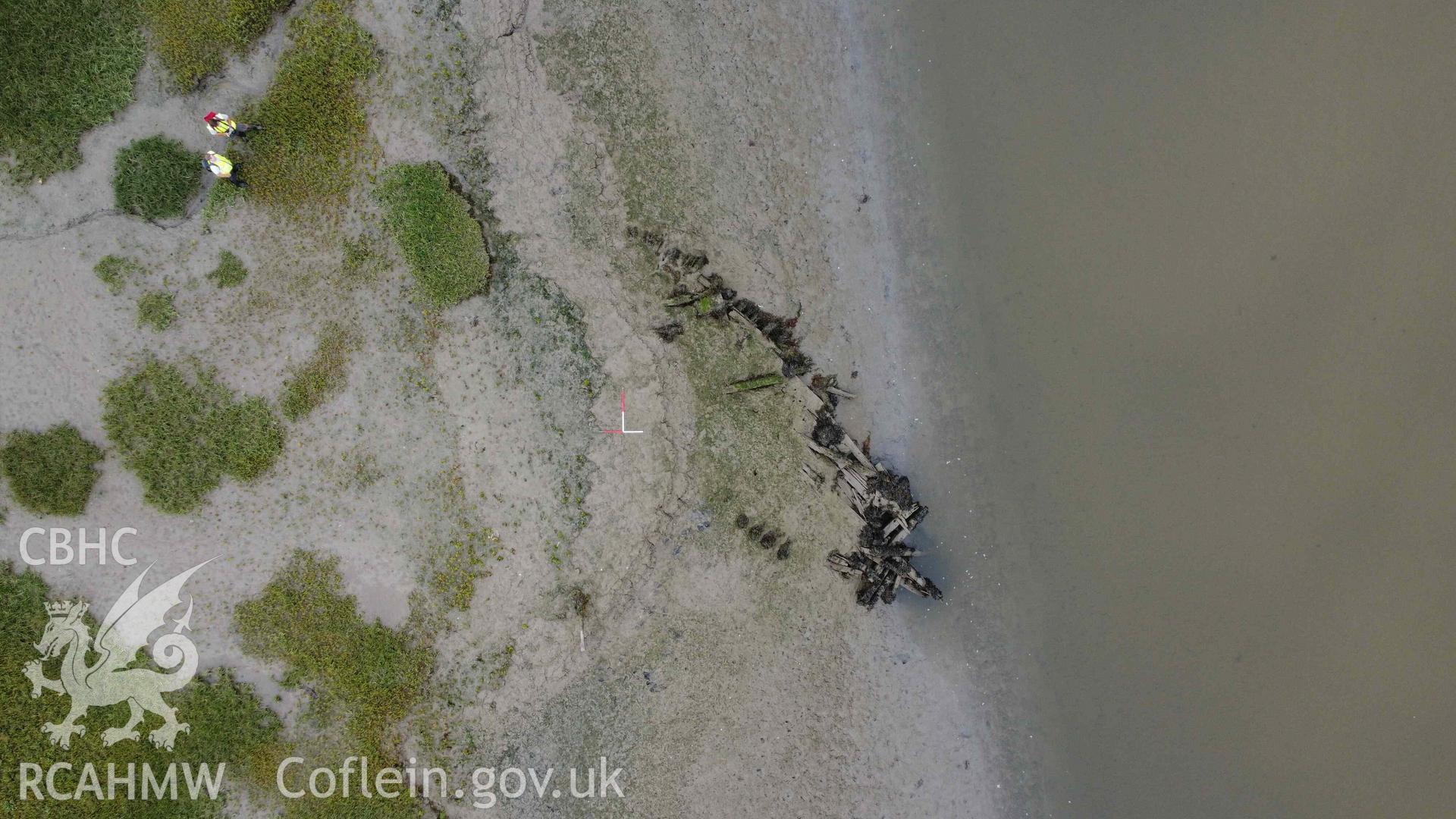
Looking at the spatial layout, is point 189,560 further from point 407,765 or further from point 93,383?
point 407,765

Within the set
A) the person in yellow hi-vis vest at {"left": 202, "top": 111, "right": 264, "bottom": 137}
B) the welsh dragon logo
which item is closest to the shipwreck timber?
the person in yellow hi-vis vest at {"left": 202, "top": 111, "right": 264, "bottom": 137}

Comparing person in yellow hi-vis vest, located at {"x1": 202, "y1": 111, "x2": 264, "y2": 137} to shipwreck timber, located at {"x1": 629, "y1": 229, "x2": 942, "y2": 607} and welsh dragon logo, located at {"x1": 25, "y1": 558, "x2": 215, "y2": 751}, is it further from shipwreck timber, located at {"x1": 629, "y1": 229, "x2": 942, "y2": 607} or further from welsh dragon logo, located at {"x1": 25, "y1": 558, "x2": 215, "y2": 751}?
welsh dragon logo, located at {"x1": 25, "y1": 558, "x2": 215, "y2": 751}

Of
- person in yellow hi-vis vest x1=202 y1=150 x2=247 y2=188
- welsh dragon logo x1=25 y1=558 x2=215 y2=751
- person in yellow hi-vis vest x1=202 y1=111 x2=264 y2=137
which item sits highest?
person in yellow hi-vis vest x1=202 y1=111 x2=264 y2=137

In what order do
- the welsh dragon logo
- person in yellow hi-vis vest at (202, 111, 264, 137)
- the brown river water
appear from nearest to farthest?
1. person in yellow hi-vis vest at (202, 111, 264, 137)
2. the welsh dragon logo
3. the brown river water

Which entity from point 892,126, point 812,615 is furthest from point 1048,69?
point 812,615

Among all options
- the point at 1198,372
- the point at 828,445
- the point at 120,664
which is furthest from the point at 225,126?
the point at 1198,372

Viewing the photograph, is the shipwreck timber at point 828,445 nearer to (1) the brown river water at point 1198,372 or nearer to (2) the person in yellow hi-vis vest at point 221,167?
(1) the brown river water at point 1198,372
